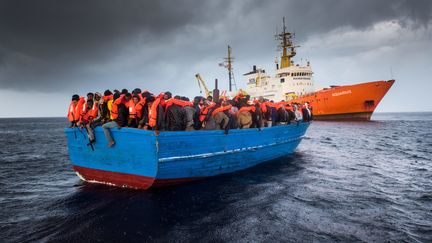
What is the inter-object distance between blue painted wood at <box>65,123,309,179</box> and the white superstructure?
32.7m

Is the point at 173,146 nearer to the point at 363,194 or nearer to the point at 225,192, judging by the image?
the point at 225,192

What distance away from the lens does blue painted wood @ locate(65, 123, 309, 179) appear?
7.03m

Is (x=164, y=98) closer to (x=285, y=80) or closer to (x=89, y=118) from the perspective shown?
(x=89, y=118)

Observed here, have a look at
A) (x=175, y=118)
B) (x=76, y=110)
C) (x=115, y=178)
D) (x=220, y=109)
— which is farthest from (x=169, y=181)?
(x=76, y=110)

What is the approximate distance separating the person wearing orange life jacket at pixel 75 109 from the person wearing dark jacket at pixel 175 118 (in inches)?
114

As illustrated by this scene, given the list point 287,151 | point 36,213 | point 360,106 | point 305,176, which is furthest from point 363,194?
point 360,106

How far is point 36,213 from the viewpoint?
6305 millimetres

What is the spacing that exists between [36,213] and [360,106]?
3962 centimetres

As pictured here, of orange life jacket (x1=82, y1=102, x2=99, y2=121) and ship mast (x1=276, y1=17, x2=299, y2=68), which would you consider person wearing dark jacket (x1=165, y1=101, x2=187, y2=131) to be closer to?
orange life jacket (x1=82, y1=102, x2=99, y2=121)

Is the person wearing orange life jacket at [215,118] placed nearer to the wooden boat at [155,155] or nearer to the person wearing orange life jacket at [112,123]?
the wooden boat at [155,155]

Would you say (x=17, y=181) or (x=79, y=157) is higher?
(x=79, y=157)

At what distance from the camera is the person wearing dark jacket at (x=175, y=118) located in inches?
297

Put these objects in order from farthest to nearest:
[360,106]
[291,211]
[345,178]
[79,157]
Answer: [360,106] → [345,178] → [79,157] → [291,211]

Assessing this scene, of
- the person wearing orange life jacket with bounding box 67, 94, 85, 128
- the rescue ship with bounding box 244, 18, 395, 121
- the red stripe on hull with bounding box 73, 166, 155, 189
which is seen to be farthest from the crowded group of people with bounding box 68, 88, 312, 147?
the rescue ship with bounding box 244, 18, 395, 121
